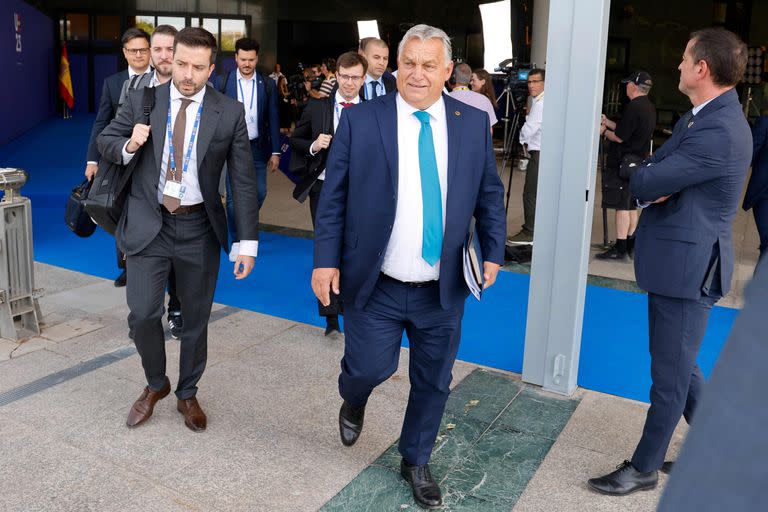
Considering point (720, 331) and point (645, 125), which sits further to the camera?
point (645, 125)

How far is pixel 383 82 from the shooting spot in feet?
17.4

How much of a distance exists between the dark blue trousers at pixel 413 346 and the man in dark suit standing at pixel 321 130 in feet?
6.05

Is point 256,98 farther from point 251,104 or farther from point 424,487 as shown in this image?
point 424,487

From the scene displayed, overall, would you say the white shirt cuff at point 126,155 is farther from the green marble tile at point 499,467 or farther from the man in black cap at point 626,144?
the man in black cap at point 626,144

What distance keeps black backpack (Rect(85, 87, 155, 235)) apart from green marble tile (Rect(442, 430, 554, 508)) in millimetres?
1964

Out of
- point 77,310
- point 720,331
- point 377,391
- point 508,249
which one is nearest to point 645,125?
point 508,249

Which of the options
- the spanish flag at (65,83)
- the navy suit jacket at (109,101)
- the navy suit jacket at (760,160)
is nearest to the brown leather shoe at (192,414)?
the navy suit jacket at (109,101)

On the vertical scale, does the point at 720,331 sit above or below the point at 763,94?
below

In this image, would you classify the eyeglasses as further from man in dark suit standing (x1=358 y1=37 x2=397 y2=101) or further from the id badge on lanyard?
the id badge on lanyard

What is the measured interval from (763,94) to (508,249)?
16906 mm

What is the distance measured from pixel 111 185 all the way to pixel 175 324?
1.64m

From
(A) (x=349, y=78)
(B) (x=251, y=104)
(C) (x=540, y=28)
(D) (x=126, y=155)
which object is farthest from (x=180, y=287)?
(C) (x=540, y=28)

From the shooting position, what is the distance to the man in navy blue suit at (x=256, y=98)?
6.16 m

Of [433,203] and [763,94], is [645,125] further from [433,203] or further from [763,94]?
[763,94]
